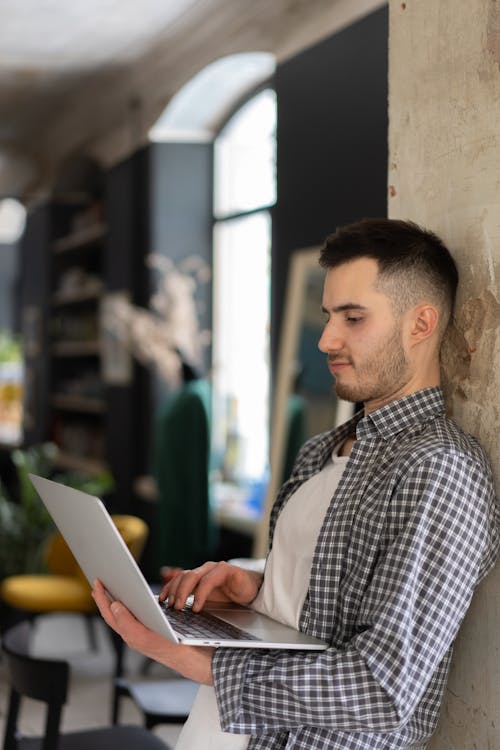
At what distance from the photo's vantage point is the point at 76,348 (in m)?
8.80

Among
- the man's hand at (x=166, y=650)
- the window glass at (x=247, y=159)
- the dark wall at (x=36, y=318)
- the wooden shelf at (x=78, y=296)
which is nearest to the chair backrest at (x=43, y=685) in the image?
the man's hand at (x=166, y=650)

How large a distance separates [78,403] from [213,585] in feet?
22.4

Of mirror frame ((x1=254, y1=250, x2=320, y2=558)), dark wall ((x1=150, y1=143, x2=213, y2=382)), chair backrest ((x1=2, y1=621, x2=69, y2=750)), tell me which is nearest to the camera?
chair backrest ((x1=2, y1=621, x2=69, y2=750))

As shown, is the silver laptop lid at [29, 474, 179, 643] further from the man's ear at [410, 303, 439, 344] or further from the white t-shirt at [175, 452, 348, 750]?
the man's ear at [410, 303, 439, 344]

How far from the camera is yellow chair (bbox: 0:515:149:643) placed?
4.96 meters

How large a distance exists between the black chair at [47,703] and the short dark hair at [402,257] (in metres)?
1.38

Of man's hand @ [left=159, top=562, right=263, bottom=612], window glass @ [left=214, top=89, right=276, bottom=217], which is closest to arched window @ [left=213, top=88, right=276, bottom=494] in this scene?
window glass @ [left=214, top=89, right=276, bottom=217]

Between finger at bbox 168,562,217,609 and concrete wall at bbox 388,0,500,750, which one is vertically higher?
concrete wall at bbox 388,0,500,750

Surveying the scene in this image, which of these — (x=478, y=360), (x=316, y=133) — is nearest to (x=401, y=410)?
(x=478, y=360)

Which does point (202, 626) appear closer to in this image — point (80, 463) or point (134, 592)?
point (134, 592)

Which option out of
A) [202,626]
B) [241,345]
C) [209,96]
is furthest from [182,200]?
[202,626]

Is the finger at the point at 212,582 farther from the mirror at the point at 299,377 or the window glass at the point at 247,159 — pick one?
the window glass at the point at 247,159

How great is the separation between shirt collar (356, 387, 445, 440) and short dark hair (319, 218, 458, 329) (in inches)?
5.9

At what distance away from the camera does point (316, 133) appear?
4.57 meters
